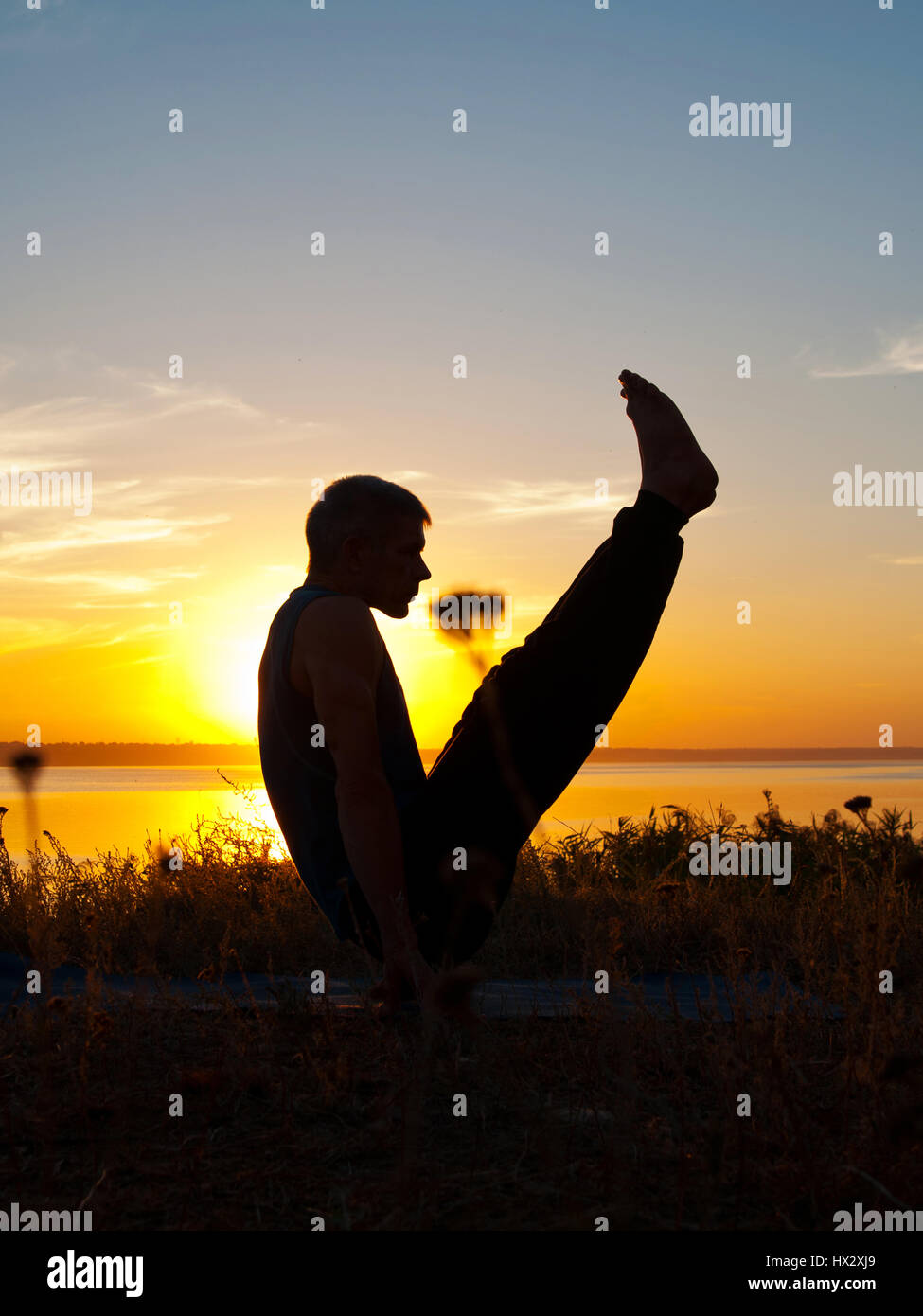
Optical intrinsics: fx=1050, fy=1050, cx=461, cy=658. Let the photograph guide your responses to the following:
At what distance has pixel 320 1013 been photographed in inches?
115

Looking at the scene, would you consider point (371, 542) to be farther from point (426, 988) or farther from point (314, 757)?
point (426, 988)

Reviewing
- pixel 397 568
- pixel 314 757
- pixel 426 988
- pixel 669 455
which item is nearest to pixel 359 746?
pixel 314 757

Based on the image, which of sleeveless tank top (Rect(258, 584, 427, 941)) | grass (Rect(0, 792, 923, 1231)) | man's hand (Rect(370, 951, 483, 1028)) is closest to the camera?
man's hand (Rect(370, 951, 483, 1028))

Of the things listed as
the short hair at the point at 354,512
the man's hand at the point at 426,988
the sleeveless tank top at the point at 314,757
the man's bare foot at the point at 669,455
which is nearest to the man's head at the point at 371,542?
the short hair at the point at 354,512

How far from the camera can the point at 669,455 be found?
10.6 feet

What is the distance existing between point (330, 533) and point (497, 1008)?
162 centimetres

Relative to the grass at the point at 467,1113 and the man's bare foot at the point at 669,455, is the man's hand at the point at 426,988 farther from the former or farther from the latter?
the man's bare foot at the point at 669,455

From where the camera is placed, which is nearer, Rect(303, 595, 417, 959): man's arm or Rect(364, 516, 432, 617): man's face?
Rect(303, 595, 417, 959): man's arm

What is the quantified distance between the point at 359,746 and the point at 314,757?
16.4 inches

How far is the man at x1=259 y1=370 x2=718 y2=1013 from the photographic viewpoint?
9.62 feet

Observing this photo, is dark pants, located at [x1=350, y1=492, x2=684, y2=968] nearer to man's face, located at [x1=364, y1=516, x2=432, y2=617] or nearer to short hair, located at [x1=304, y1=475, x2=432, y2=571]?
man's face, located at [x1=364, y1=516, x2=432, y2=617]

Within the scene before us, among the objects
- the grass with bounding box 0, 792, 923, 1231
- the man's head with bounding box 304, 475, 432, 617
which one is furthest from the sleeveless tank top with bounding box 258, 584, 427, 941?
the grass with bounding box 0, 792, 923, 1231

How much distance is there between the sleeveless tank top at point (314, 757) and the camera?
10.6 feet

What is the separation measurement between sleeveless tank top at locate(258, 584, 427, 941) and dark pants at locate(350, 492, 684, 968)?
148 mm
